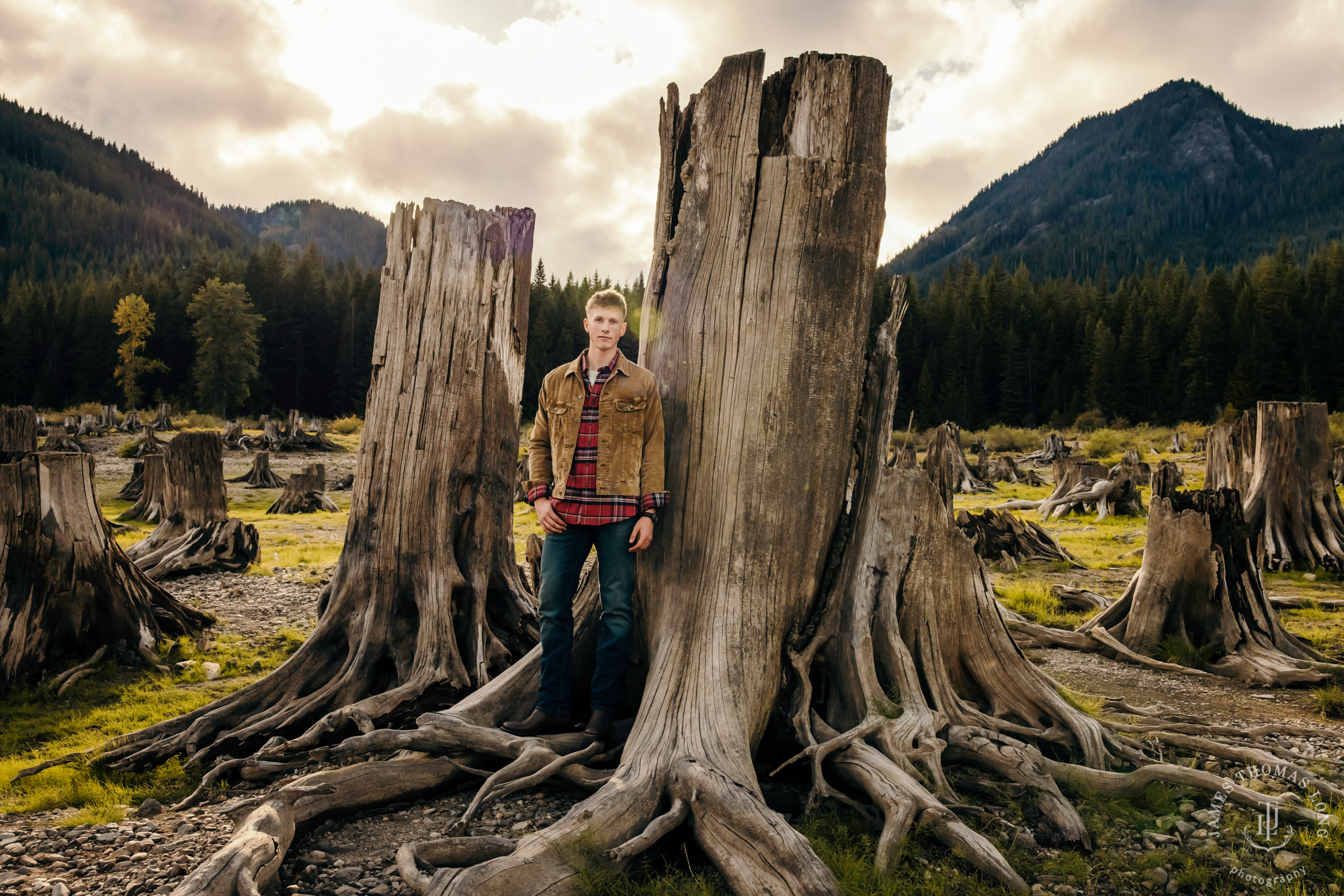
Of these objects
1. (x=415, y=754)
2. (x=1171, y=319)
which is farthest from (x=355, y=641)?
(x=1171, y=319)

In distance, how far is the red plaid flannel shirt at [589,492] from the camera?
12.8 ft

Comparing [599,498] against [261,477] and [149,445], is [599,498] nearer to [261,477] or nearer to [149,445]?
[261,477]

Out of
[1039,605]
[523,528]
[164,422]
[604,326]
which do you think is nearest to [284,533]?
[523,528]

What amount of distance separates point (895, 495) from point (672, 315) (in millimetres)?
Answer: 1593

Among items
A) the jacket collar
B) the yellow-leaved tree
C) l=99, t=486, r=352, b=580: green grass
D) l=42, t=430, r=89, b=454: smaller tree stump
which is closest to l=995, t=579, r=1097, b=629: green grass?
the jacket collar

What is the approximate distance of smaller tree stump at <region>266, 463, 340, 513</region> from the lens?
632 inches

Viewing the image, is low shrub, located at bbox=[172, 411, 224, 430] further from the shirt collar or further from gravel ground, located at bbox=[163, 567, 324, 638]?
the shirt collar

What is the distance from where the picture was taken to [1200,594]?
625cm

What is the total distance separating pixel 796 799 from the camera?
3.41 metres

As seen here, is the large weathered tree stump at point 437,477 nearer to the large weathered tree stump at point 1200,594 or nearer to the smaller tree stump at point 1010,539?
the large weathered tree stump at point 1200,594

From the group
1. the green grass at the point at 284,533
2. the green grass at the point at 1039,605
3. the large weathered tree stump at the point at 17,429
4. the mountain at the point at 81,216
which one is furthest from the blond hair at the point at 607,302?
the mountain at the point at 81,216

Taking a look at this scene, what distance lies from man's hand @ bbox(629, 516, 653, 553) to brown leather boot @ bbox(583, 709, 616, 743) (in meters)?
0.85

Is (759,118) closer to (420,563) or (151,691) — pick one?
(420,563)

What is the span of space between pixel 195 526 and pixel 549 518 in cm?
943
